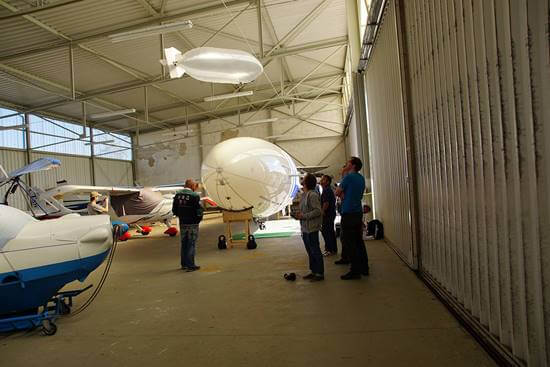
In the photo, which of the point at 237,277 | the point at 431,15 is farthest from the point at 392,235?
the point at 431,15

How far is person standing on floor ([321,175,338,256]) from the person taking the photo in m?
6.58

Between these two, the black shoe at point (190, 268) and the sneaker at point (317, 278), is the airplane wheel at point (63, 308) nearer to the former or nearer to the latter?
the black shoe at point (190, 268)

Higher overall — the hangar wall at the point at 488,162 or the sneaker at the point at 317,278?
the hangar wall at the point at 488,162

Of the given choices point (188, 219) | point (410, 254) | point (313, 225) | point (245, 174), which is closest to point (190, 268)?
point (188, 219)

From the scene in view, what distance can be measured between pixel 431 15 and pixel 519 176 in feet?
7.54

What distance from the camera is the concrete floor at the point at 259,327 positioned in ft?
9.34

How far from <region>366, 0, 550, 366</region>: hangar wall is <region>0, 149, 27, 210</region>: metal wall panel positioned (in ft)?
64.7

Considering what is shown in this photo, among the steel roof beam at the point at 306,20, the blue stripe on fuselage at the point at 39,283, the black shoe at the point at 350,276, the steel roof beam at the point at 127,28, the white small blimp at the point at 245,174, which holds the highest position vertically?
the steel roof beam at the point at 306,20

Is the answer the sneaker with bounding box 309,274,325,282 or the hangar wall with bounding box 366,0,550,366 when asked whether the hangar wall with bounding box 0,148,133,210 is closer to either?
the sneaker with bounding box 309,274,325,282

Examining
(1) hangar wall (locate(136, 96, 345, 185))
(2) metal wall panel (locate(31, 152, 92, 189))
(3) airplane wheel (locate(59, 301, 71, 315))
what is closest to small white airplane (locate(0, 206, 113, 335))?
(3) airplane wheel (locate(59, 301, 71, 315))

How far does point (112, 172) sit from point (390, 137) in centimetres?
2366

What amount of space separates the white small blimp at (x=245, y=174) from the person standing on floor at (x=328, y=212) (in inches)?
55.1

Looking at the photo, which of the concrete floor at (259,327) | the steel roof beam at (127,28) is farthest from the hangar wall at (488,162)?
the steel roof beam at (127,28)

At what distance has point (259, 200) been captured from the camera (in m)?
7.85
